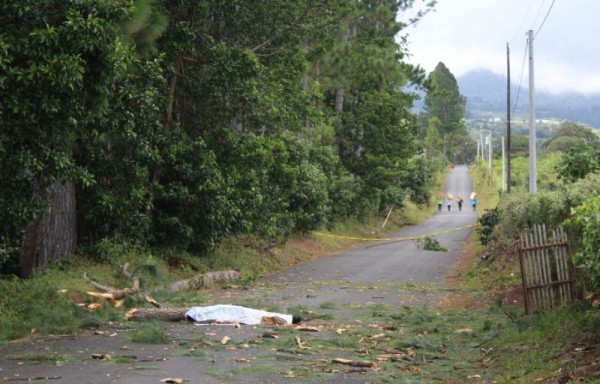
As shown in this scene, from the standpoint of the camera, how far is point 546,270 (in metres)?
12.2

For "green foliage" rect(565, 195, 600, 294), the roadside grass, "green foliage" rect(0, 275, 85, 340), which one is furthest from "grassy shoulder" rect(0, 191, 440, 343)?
"green foliage" rect(565, 195, 600, 294)

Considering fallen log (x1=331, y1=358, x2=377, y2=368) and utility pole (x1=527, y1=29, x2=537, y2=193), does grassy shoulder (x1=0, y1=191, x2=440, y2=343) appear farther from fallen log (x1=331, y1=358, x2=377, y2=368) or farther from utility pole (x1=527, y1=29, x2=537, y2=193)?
utility pole (x1=527, y1=29, x2=537, y2=193)

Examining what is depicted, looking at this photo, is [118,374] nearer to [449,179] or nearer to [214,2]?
[214,2]

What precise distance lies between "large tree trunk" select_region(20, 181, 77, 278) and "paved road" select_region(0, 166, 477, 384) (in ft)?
12.0

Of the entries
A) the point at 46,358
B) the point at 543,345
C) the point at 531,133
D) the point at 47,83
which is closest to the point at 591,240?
the point at 543,345

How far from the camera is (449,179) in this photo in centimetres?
11181

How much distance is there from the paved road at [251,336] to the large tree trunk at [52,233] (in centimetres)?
367

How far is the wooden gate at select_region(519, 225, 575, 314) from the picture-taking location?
12.0 meters

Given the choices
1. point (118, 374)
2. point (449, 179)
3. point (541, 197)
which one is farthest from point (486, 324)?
point (449, 179)

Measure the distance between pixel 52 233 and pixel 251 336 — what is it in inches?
280

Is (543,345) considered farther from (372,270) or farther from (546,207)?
(372,270)

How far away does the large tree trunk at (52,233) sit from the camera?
52.0 ft

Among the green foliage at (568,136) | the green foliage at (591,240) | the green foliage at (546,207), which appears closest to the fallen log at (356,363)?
the green foliage at (591,240)

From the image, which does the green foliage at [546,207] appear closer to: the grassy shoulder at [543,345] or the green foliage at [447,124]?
the grassy shoulder at [543,345]
